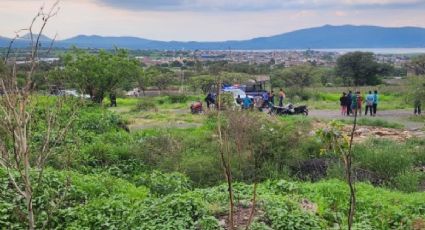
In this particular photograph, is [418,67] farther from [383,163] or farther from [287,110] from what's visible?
[383,163]

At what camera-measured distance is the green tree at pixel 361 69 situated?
54.9m

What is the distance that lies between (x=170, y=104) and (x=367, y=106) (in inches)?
528

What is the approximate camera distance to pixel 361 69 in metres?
55.2

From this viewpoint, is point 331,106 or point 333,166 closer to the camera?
point 333,166

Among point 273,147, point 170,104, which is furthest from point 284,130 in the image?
point 170,104

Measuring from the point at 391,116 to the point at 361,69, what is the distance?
31709 mm

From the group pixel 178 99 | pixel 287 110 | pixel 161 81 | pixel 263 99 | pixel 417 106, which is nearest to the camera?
pixel 287 110

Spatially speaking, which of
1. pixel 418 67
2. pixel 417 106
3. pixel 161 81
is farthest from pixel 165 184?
pixel 161 81

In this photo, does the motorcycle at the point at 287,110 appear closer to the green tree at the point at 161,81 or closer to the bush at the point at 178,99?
the bush at the point at 178,99

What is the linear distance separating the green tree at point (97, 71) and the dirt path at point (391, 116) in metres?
9.84

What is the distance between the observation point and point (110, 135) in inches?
638

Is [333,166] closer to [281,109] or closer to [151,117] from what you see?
[281,109]

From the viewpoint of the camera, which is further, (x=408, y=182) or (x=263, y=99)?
(x=263, y=99)

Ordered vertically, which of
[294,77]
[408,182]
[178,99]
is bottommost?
[178,99]
